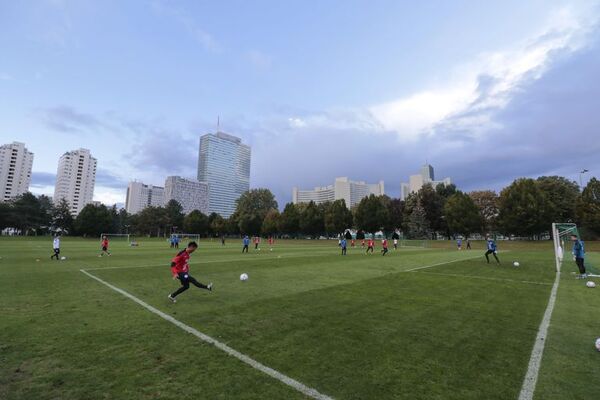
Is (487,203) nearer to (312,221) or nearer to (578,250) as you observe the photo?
(312,221)

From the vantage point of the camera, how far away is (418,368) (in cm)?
513

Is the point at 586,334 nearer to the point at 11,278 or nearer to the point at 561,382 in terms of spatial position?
the point at 561,382

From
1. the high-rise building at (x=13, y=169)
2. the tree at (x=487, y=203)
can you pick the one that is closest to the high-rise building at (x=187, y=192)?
the high-rise building at (x=13, y=169)

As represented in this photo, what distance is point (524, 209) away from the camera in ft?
194

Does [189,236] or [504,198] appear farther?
[189,236]

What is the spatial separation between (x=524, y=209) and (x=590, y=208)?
9549 mm

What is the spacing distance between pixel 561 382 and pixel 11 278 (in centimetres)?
1896

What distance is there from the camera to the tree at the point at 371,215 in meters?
81.4

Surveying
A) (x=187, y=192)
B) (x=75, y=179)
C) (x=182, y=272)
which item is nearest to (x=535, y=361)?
(x=182, y=272)

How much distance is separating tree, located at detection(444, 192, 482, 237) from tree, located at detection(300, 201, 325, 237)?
34.0 m

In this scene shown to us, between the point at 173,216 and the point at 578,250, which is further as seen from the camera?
the point at 173,216

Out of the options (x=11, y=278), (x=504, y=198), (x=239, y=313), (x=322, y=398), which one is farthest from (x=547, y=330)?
(x=504, y=198)

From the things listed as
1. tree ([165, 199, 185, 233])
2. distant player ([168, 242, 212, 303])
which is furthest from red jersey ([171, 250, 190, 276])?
tree ([165, 199, 185, 233])

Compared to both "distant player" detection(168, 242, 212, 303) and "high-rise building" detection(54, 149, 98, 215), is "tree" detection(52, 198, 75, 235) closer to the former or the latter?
"high-rise building" detection(54, 149, 98, 215)
